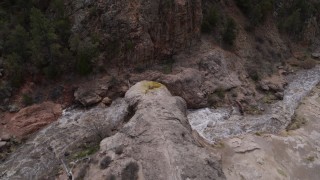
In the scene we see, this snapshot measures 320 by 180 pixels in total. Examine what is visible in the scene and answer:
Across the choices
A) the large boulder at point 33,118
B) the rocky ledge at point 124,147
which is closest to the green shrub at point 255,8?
the rocky ledge at point 124,147

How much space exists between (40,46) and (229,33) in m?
19.2

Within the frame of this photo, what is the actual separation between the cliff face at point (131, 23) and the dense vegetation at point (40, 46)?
159 cm

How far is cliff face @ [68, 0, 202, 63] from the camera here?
98.0 feet

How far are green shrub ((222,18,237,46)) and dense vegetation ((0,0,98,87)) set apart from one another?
47.8 feet

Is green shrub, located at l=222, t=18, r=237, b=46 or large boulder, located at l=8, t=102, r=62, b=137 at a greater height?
green shrub, located at l=222, t=18, r=237, b=46

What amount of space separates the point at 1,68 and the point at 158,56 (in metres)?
14.0

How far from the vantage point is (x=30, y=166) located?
21.9 meters

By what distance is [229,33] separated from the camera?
114 feet

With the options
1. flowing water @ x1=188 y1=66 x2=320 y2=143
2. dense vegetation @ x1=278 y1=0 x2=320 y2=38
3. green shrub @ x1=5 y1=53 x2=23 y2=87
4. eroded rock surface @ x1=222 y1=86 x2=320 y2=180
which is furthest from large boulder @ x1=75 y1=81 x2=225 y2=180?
dense vegetation @ x1=278 y1=0 x2=320 y2=38

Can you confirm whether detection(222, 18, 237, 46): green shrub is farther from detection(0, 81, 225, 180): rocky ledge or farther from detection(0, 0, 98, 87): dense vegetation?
detection(0, 0, 98, 87): dense vegetation

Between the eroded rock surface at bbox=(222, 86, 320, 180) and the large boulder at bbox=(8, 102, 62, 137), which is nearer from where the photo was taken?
the eroded rock surface at bbox=(222, 86, 320, 180)

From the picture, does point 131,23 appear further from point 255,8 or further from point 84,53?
point 255,8

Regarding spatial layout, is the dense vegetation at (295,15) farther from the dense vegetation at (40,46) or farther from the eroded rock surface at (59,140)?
the dense vegetation at (40,46)

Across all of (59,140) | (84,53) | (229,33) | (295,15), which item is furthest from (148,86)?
(295,15)
